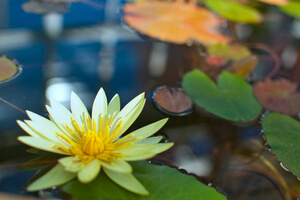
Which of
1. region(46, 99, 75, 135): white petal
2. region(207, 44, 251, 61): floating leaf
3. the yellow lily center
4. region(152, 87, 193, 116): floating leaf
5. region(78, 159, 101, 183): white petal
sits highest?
region(207, 44, 251, 61): floating leaf

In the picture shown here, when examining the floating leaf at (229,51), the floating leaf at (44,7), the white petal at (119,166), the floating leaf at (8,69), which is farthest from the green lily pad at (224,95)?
the floating leaf at (44,7)

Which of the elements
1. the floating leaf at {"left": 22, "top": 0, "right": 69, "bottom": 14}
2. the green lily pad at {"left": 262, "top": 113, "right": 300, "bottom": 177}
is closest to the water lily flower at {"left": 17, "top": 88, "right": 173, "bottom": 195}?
the green lily pad at {"left": 262, "top": 113, "right": 300, "bottom": 177}

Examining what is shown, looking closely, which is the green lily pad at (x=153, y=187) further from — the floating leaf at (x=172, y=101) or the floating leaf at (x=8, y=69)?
the floating leaf at (x=8, y=69)

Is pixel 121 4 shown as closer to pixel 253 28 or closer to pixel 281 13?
pixel 253 28

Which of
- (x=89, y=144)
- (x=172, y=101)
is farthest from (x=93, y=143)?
(x=172, y=101)

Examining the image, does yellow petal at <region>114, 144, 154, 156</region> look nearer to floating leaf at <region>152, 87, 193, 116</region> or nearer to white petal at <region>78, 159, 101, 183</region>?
white petal at <region>78, 159, 101, 183</region>
